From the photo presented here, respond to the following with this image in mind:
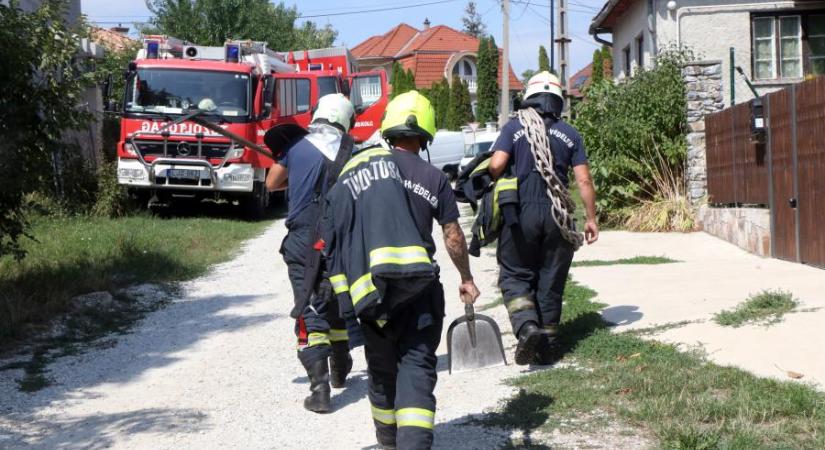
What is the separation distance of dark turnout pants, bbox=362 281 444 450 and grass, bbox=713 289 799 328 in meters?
3.23

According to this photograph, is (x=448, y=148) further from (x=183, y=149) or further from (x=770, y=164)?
(x=770, y=164)

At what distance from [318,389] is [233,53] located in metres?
14.7

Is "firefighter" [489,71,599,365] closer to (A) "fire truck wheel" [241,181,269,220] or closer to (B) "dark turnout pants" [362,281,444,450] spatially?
(B) "dark turnout pants" [362,281,444,450]

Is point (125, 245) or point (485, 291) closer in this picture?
point (485, 291)

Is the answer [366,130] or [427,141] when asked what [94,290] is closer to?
[427,141]

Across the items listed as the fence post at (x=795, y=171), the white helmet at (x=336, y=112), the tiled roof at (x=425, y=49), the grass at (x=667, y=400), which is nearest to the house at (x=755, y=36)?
the fence post at (x=795, y=171)

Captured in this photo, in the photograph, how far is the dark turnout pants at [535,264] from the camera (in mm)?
6848

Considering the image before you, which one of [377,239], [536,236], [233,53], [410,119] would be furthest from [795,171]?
[233,53]

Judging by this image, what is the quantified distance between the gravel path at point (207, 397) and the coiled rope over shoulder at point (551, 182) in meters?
0.98

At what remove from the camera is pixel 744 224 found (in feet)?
41.0

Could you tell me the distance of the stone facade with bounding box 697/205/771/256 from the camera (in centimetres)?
1171

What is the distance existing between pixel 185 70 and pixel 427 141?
14656mm

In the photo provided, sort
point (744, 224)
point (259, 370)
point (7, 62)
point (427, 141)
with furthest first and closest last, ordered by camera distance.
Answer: point (744, 224) < point (7, 62) < point (259, 370) < point (427, 141)

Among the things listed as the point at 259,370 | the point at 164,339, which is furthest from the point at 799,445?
the point at 164,339
